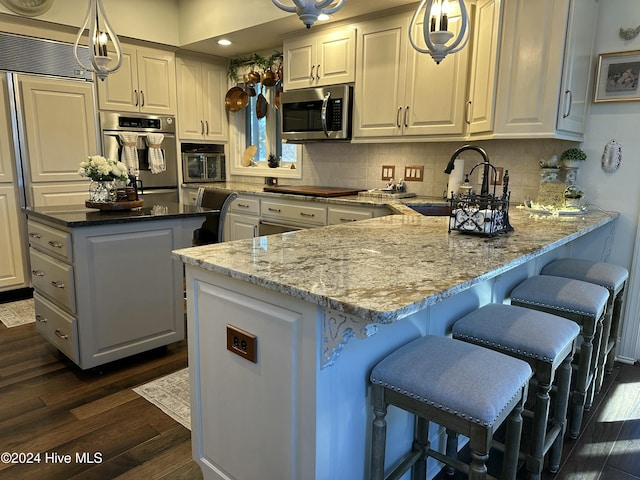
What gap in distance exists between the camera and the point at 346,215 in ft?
11.0

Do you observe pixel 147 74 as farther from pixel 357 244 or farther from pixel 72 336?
pixel 357 244

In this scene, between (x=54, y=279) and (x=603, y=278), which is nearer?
(x=603, y=278)

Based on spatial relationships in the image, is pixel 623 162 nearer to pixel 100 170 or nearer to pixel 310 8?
pixel 310 8

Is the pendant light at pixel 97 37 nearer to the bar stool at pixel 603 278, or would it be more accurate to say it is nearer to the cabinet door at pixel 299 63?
the cabinet door at pixel 299 63

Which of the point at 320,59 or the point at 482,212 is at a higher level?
the point at 320,59

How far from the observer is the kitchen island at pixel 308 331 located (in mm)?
1066

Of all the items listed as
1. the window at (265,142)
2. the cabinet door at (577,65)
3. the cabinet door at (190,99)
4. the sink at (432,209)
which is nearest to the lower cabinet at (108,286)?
the sink at (432,209)

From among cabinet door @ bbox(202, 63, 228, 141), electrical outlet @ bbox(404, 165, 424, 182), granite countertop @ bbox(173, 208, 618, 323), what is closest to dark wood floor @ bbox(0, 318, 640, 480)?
granite countertop @ bbox(173, 208, 618, 323)

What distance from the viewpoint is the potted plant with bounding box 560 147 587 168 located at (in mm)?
2678

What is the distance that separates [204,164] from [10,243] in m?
2.06

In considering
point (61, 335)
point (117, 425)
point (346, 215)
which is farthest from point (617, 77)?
point (61, 335)

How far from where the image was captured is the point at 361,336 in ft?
Result: 3.22

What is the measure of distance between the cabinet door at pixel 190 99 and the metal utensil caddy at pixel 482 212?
380 centimetres

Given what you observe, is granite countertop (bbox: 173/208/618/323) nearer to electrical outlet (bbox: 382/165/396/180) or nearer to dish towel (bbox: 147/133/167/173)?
electrical outlet (bbox: 382/165/396/180)
